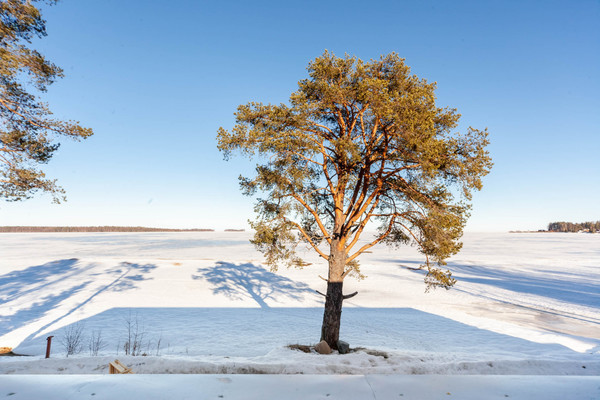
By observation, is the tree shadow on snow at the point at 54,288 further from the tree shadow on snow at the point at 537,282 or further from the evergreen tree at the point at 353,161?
the tree shadow on snow at the point at 537,282

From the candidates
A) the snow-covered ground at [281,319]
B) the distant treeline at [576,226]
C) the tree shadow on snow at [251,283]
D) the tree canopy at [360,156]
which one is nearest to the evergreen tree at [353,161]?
the tree canopy at [360,156]

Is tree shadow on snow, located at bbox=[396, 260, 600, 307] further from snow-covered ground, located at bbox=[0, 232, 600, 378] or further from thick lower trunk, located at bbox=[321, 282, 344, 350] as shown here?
thick lower trunk, located at bbox=[321, 282, 344, 350]

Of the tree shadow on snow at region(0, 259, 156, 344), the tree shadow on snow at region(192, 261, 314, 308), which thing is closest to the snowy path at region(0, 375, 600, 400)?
the tree shadow on snow at region(0, 259, 156, 344)

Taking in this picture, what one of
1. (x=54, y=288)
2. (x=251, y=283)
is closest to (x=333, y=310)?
(x=251, y=283)

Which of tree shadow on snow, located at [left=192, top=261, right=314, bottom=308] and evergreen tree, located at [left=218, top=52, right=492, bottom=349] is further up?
evergreen tree, located at [left=218, top=52, right=492, bottom=349]

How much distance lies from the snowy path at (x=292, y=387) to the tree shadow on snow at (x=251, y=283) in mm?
15459

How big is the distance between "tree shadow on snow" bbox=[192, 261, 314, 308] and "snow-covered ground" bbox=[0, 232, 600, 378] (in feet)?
0.47

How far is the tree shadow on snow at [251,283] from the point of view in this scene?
69.9 feet

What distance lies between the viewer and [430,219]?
8141 mm

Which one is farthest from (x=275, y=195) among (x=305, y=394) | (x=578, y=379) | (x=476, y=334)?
(x=476, y=334)

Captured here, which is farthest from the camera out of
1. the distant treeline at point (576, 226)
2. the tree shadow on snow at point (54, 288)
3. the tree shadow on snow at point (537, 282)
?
the distant treeline at point (576, 226)

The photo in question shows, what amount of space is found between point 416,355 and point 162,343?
960cm

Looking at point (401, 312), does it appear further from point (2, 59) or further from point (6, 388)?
point (2, 59)

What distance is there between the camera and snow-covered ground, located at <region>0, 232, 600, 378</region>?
7770 millimetres
